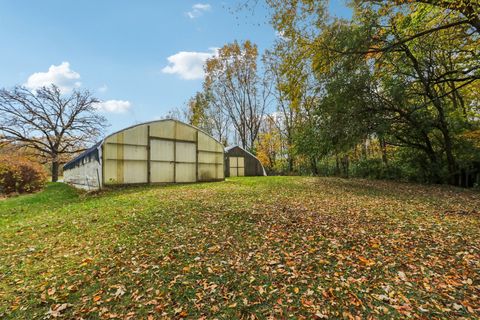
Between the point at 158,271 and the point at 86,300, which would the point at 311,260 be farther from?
the point at 86,300

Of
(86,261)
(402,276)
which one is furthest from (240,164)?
(402,276)

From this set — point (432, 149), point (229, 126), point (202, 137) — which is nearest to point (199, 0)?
point (202, 137)

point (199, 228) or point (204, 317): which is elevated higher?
point (199, 228)

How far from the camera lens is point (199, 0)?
6.91 m

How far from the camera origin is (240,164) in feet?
78.0

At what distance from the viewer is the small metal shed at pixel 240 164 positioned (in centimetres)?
2324

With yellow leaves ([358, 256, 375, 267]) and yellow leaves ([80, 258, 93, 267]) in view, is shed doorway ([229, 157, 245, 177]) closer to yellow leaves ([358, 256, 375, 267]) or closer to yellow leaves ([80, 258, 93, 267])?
yellow leaves ([80, 258, 93, 267])

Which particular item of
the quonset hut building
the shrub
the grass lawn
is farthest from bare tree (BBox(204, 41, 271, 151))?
the grass lawn

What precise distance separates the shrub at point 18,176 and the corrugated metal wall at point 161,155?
6.27 meters

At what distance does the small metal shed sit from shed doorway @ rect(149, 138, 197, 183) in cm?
846

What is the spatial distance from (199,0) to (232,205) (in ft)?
19.8

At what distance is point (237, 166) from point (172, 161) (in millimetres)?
10329

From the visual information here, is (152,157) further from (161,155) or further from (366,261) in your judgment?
(366,261)

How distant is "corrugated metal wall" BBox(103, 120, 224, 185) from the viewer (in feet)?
39.9
